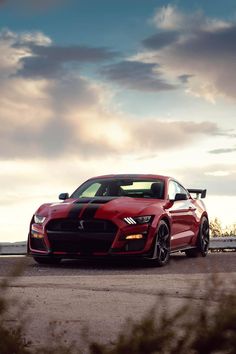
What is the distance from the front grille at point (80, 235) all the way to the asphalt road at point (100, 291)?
14.5 inches

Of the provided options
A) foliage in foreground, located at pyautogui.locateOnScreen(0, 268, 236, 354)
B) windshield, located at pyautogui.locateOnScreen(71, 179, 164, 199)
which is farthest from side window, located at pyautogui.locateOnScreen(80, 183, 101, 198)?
foliage in foreground, located at pyautogui.locateOnScreen(0, 268, 236, 354)

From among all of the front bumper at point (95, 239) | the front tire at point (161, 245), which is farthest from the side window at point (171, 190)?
the front bumper at point (95, 239)

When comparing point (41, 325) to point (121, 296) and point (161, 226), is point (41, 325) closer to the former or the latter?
point (121, 296)

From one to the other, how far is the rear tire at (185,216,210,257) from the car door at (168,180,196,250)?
1.52 ft

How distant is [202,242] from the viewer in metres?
17.3

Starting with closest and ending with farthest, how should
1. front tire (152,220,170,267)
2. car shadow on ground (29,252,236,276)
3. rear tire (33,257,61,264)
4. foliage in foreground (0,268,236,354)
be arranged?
foliage in foreground (0,268,236,354)
car shadow on ground (29,252,236,276)
front tire (152,220,170,267)
rear tire (33,257,61,264)

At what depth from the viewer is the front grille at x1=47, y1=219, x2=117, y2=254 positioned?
14.2 m

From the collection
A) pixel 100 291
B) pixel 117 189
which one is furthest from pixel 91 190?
pixel 100 291

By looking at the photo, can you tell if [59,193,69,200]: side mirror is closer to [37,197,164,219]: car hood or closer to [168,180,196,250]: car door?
[37,197,164,219]: car hood

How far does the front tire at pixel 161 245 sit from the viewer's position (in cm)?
1447

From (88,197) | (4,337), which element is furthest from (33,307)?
(88,197)

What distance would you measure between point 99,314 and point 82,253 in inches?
241

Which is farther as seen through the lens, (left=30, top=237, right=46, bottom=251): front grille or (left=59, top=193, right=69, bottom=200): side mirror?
(left=59, top=193, right=69, bottom=200): side mirror

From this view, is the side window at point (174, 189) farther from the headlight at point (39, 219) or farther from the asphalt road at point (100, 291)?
the headlight at point (39, 219)
